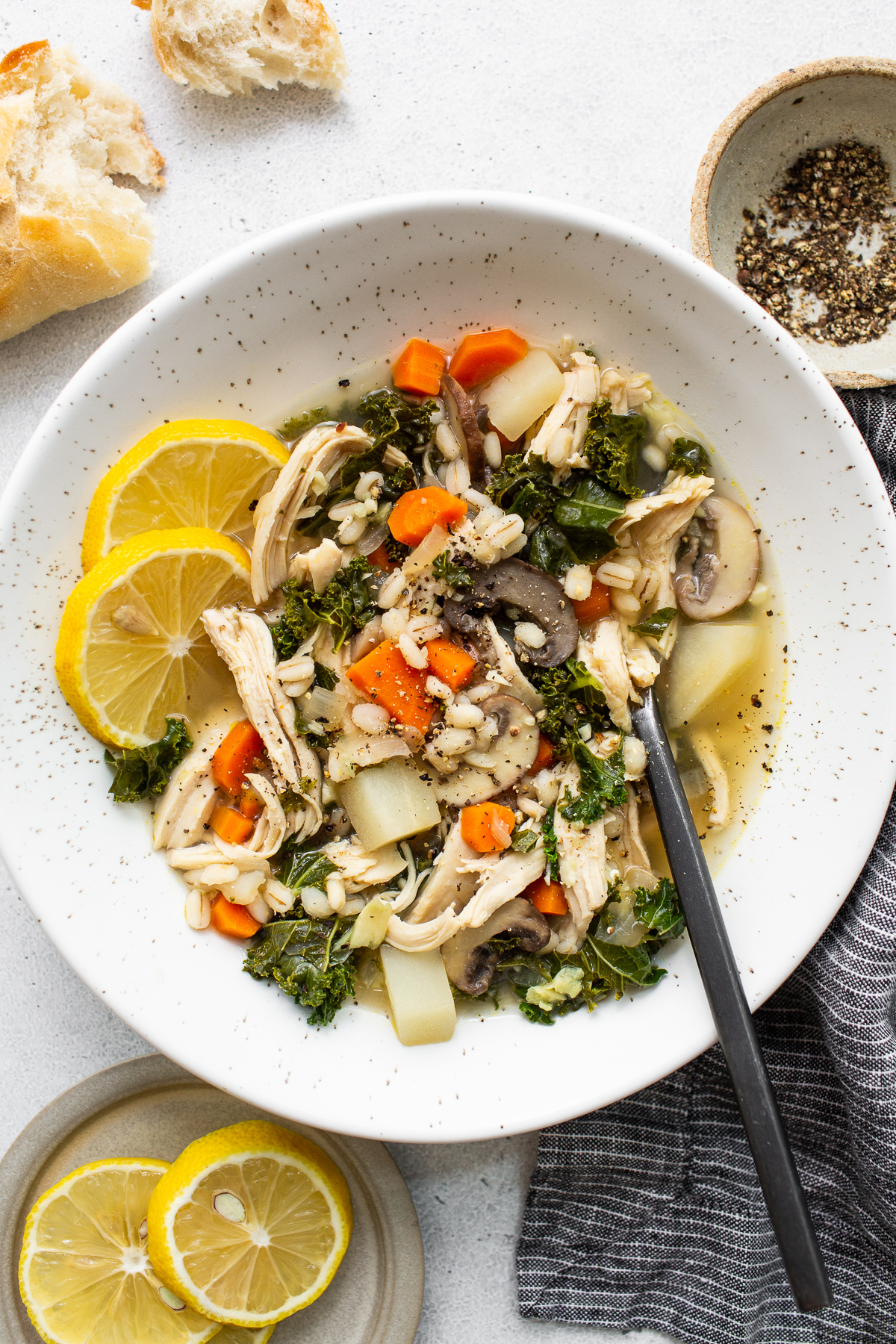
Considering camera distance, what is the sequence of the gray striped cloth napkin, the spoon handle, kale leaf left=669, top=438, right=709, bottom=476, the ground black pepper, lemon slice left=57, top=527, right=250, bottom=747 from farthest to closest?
the ground black pepper < the gray striped cloth napkin < kale leaf left=669, top=438, right=709, bottom=476 < lemon slice left=57, top=527, right=250, bottom=747 < the spoon handle

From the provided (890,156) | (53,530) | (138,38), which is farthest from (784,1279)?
(138,38)

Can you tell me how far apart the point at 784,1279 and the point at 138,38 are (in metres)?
4.69

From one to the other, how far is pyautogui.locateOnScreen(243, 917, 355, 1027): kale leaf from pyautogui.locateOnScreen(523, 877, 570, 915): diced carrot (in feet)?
1.91

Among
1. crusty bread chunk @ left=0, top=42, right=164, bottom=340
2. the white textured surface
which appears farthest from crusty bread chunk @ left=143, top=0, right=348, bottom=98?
crusty bread chunk @ left=0, top=42, right=164, bottom=340

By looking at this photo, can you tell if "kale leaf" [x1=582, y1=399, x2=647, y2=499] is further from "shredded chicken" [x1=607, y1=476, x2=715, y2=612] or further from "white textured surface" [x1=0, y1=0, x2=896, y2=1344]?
"white textured surface" [x1=0, y1=0, x2=896, y2=1344]

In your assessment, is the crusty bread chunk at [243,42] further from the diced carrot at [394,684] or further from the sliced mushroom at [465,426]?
the diced carrot at [394,684]

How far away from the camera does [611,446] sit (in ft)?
8.79

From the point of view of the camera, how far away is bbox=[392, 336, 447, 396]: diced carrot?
9.07ft

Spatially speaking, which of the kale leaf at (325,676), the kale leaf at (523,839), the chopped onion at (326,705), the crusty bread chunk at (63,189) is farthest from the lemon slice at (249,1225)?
the crusty bread chunk at (63,189)

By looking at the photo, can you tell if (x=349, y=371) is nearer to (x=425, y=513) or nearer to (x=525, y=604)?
(x=425, y=513)

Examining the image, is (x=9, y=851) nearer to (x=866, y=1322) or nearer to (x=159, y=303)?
(x=159, y=303)

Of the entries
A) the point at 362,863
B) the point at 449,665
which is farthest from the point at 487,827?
the point at 449,665

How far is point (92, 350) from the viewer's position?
10.1 ft

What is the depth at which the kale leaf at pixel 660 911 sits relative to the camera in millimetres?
2697
